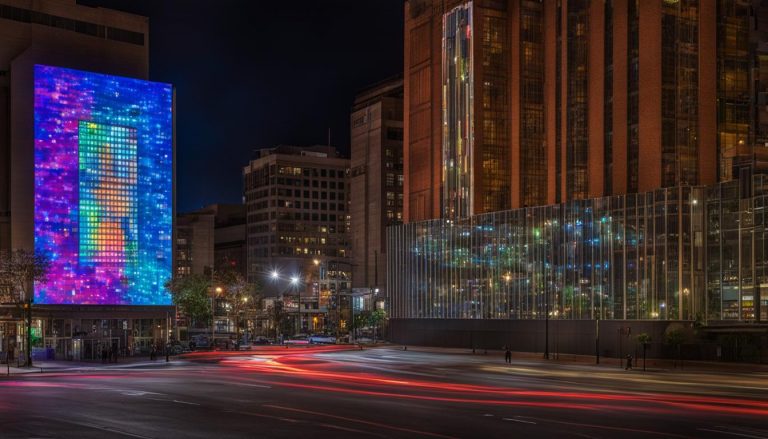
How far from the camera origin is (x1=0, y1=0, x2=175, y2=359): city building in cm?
10744

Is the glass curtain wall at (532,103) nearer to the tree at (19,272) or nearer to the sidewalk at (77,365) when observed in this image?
the sidewalk at (77,365)

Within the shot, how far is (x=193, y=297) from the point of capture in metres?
139

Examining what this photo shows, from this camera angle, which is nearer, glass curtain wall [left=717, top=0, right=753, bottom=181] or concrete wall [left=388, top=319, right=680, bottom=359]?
concrete wall [left=388, top=319, right=680, bottom=359]

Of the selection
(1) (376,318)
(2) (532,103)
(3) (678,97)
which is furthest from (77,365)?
(1) (376,318)

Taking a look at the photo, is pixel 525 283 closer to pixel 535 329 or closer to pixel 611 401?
pixel 535 329

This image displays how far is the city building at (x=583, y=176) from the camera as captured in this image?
94.7 m

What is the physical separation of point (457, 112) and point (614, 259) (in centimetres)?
3662

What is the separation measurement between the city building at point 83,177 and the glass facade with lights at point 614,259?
4016 centimetres

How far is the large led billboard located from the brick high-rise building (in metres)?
40.3

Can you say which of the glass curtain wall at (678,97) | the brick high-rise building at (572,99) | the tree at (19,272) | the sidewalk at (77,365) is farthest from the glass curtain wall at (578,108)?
the tree at (19,272)

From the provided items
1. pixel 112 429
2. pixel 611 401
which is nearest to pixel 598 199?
pixel 611 401

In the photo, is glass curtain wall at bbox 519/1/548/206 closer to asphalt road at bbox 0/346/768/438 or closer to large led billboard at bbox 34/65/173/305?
large led billboard at bbox 34/65/173/305

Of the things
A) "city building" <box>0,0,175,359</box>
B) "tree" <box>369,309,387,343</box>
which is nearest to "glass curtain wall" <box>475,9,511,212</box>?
"city building" <box>0,0,175,359</box>

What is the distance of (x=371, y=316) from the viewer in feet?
586
